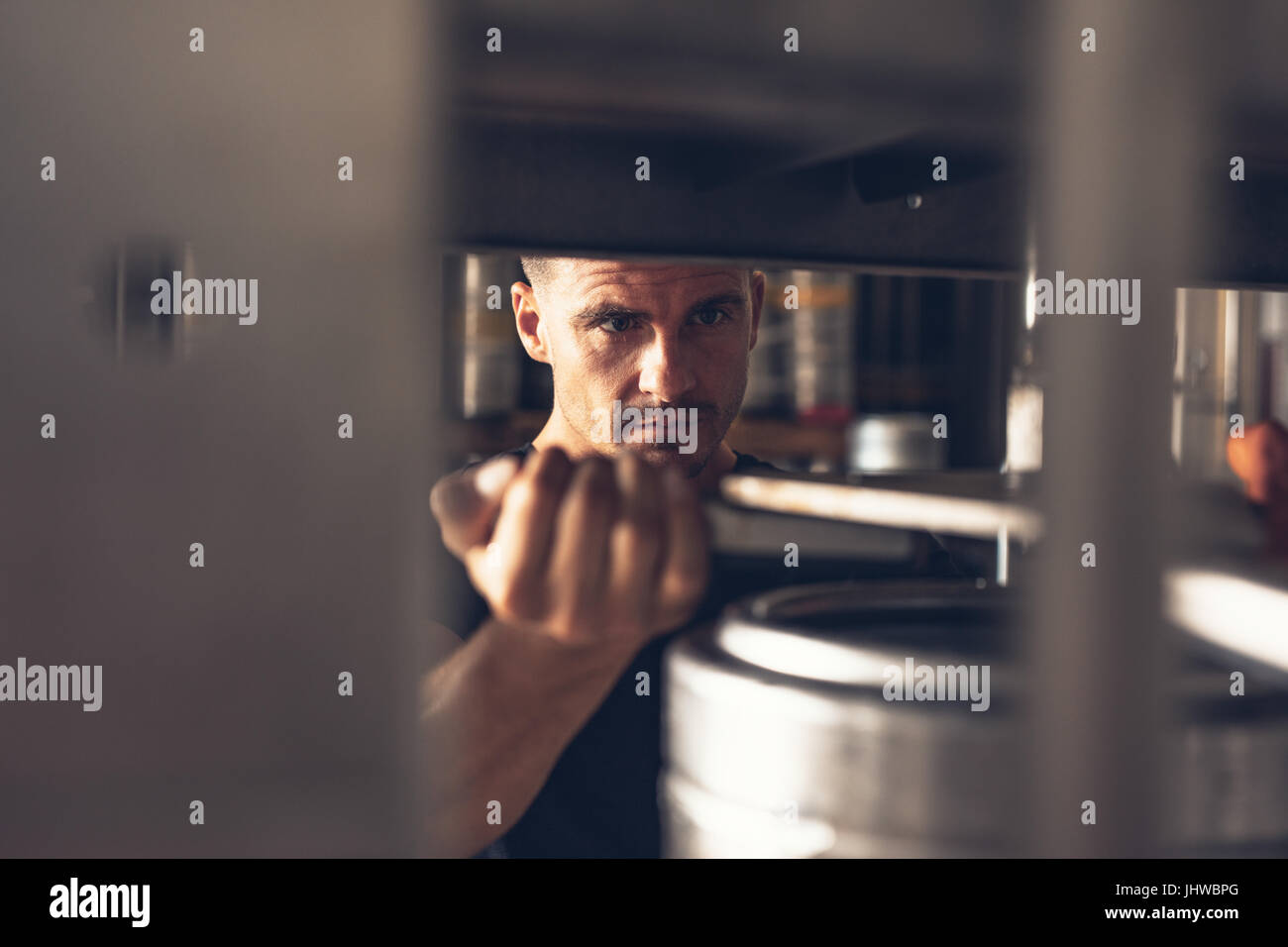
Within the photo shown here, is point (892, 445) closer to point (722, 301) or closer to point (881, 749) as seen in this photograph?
point (722, 301)

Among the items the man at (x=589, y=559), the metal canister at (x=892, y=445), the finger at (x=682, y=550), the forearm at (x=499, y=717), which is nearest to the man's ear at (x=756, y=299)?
the man at (x=589, y=559)

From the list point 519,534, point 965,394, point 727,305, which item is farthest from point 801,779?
point 965,394

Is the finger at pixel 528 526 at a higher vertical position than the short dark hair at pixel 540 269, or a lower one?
lower

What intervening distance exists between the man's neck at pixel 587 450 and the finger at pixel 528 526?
37 cm

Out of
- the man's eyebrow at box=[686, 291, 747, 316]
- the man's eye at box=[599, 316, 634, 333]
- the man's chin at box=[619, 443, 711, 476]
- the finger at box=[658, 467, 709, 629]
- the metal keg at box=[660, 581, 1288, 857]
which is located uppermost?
the man's eyebrow at box=[686, 291, 747, 316]

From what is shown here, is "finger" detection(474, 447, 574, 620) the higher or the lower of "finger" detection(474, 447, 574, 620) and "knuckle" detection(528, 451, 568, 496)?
the lower

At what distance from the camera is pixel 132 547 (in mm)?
357

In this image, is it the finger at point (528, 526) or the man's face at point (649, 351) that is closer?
the finger at point (528, 526)

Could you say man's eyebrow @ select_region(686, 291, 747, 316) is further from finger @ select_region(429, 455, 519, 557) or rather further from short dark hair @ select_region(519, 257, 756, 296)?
finger @ select_region(429, 455, 519, 557)

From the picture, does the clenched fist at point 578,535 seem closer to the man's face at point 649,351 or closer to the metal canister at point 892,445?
the man's face at point 649,351

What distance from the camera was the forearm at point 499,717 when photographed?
0.41 metres

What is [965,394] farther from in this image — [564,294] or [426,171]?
[426,171]

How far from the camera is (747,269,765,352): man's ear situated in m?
0.97

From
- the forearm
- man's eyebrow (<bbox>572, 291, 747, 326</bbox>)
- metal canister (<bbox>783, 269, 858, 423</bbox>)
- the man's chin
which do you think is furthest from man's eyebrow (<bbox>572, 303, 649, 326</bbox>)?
metal canister (<bbox>783, 269, 858, 423</bbox>)
